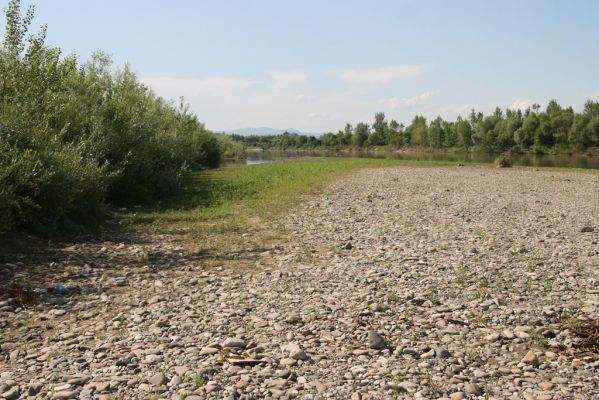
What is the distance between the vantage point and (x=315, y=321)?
952 cm

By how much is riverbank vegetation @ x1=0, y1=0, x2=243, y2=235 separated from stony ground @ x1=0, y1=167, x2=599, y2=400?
2678mm

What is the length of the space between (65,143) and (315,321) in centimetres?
1834

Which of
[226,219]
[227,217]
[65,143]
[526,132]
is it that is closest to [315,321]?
[226,219]

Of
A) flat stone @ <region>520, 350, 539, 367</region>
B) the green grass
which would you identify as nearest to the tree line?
the green grass

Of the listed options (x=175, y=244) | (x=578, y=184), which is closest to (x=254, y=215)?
(x=175, y=244)

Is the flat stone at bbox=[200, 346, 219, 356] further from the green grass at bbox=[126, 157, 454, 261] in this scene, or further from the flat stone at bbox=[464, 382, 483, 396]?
the green grass at bbox=[126, 157, 454, 261]

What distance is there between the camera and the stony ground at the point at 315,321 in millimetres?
7090

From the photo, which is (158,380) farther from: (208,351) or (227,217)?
(227,217)

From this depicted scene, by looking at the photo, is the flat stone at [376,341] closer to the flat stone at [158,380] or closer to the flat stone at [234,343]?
the flat stone at [234,343]

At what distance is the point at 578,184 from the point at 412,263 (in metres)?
33.1

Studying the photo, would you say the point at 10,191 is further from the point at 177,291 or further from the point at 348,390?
the point at 348,390

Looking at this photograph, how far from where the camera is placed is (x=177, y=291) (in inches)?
463

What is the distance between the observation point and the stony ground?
7.09 metres

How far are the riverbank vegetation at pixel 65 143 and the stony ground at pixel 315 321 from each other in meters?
2.68
